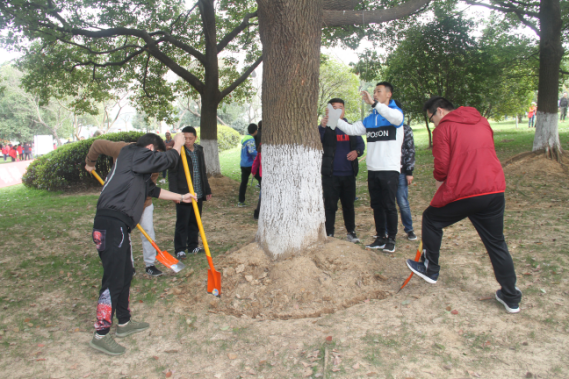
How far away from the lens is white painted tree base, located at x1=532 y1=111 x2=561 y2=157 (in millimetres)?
9578

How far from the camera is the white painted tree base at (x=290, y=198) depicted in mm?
4211

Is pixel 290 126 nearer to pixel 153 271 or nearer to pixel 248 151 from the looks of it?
pixel 153 271

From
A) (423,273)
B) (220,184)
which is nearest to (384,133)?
(423,273)

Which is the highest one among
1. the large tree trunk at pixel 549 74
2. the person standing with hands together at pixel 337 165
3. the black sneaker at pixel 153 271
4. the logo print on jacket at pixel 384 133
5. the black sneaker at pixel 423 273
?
the large tree trunk at pixel 549 74

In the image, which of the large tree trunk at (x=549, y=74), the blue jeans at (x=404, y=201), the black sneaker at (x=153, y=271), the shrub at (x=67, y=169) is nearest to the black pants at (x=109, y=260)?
the black sneaker at (x=153, y=271)

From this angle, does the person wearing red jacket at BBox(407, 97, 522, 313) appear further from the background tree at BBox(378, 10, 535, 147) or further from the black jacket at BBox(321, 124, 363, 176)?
the background tree at BBox(378, 10, 535, 147)

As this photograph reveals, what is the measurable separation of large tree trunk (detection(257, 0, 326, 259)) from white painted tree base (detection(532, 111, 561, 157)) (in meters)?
8.25

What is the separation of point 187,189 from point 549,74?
9804 mm

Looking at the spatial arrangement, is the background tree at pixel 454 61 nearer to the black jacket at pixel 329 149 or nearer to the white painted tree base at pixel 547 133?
the white painted tree base at pixel 547 133

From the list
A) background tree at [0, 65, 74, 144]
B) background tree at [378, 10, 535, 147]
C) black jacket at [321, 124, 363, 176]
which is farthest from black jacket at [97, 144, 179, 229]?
background tree at [0, 65, 74, 144]

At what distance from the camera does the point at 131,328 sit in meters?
3.54

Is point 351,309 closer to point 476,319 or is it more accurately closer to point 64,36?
point 476,319

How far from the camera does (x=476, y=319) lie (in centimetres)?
324

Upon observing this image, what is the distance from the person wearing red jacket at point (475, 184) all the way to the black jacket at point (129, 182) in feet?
7.89
